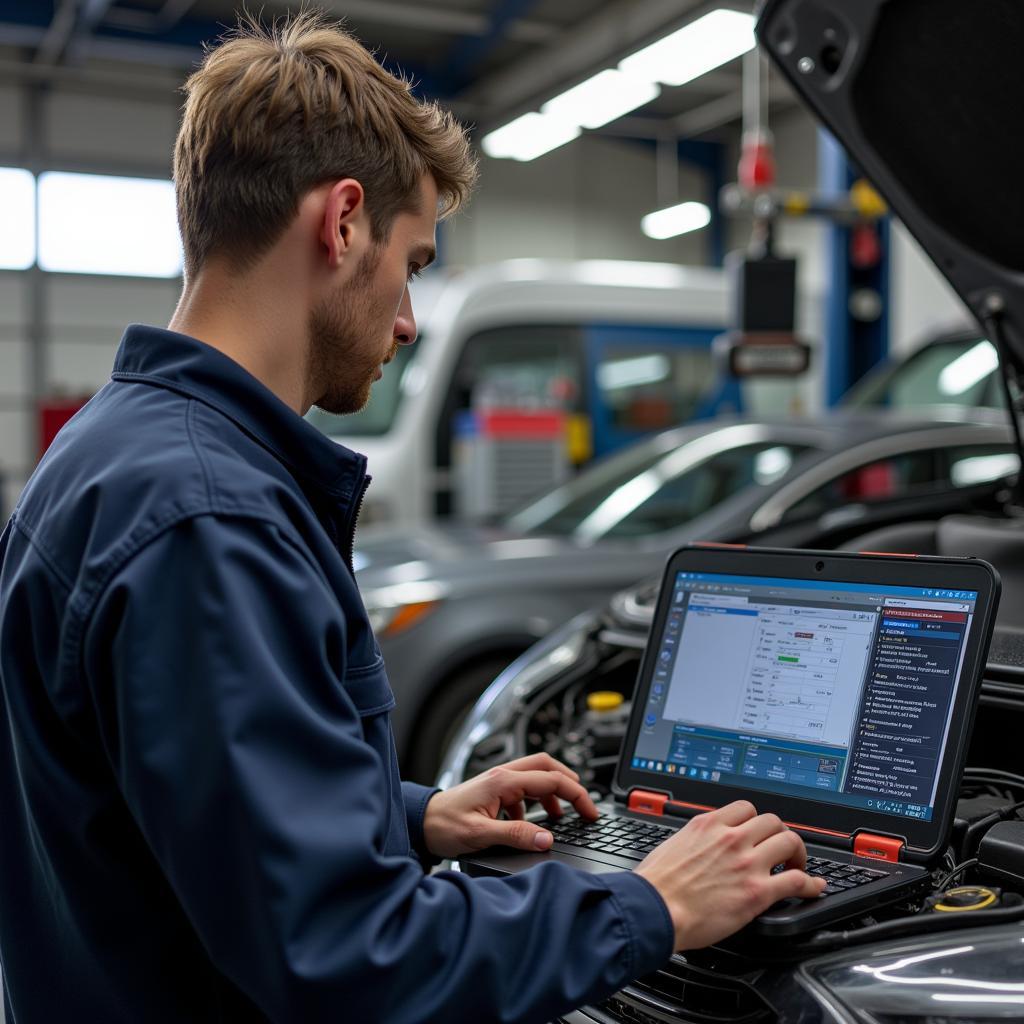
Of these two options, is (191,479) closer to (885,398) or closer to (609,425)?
(885,398)

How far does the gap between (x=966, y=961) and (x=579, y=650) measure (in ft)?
4.12

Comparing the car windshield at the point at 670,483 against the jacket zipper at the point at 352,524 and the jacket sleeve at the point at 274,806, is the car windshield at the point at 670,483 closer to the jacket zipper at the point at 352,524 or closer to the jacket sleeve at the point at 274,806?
the jacket zipper at the point at 352,524

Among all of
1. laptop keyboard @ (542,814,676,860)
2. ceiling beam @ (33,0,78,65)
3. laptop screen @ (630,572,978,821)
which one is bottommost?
laptop keyboard @ (542,814,676,860)

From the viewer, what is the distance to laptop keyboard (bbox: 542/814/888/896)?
1314mm

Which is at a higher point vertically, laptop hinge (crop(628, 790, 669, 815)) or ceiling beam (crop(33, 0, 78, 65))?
ceiling beam (crop(33, 0, 78, 65))

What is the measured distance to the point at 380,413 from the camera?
24.4 feet

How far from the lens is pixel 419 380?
24.2 ft

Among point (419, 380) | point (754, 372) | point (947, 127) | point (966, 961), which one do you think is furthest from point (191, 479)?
point (419, 380)

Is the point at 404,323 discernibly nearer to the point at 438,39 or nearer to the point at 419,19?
the point at 419,19

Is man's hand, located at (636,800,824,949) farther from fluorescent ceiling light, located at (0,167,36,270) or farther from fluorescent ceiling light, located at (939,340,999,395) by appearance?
fluorescent ceiling light, located at (0,167,36,270)

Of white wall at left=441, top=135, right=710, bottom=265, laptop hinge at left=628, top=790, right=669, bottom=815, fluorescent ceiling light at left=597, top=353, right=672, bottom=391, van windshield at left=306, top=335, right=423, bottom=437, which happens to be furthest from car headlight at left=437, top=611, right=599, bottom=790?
white wall at left=441, top=135, right=710, bottom=265

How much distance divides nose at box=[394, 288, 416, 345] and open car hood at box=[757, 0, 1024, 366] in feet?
3.28

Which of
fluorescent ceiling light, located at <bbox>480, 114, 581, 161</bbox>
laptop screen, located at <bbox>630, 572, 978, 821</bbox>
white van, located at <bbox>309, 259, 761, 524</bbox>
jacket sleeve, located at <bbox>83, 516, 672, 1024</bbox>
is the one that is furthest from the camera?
fluorescent ceiling light, located at <bbox>480, 114, 581, 161</bbox>

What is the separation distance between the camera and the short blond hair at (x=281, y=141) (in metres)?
1.10
